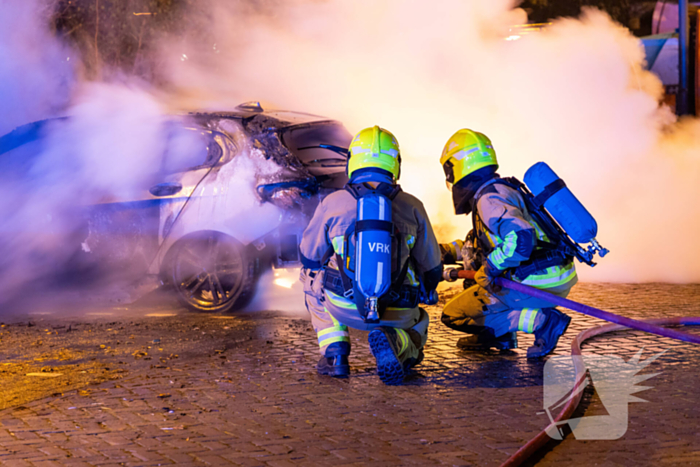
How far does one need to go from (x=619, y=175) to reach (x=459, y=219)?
2.37 metres

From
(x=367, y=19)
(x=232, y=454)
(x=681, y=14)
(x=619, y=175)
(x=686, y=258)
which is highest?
(x=681, y=14)

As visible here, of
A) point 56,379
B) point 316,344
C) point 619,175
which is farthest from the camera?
point 619,175

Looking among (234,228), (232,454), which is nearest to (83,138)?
(234,228)

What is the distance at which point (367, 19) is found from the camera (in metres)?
9.87

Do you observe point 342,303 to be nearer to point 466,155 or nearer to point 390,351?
point 390,351

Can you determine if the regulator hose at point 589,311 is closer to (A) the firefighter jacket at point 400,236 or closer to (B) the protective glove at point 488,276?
(B) the protective glove at point 488,276

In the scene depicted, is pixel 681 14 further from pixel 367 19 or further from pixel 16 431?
pixel 16 431

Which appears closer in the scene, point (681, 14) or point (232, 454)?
point (232, 454)

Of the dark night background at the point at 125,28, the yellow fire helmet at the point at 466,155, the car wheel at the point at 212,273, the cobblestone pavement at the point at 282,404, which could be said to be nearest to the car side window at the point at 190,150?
the car wheel at the point at 212,273

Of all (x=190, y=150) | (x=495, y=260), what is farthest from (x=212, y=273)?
A: (x=495, y=260)

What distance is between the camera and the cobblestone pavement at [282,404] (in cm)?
311

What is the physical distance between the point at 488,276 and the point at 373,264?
0.97 m

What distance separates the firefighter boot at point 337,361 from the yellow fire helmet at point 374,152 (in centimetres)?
103
